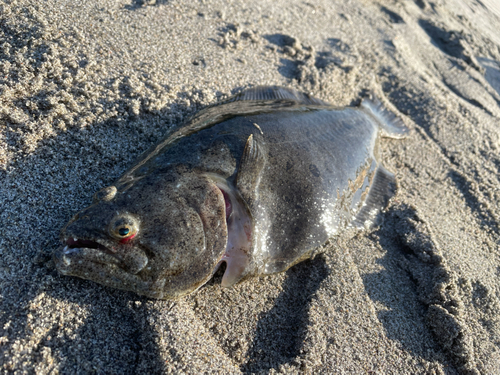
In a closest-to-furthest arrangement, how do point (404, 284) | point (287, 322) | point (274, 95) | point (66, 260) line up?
point (66, 260) → point (287, 322) → point (404, 284) → point (274, 95)

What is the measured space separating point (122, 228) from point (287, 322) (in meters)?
1.34

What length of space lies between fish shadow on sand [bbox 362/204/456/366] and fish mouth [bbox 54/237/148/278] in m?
1.78

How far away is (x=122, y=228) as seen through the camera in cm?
186

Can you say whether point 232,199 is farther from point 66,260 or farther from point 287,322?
point 66,260

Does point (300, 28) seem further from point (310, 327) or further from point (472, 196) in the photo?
point (310, 327)

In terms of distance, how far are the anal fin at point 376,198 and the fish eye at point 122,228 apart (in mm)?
1924

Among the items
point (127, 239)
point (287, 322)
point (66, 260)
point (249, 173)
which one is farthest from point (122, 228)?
point (287, 322)

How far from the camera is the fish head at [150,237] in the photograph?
187cm

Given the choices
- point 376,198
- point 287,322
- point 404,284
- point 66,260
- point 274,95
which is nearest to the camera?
point 66,260

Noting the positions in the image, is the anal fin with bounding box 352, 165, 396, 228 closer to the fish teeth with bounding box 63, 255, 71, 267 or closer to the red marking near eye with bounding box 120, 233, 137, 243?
the red marking near eye with bounding box 120, 233, 137, 243

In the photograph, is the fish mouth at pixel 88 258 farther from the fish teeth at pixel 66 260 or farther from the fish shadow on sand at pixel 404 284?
the fish shadow on sand at pixel 404 284

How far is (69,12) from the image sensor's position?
3119mm

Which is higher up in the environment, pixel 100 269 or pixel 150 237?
pixel 150 237

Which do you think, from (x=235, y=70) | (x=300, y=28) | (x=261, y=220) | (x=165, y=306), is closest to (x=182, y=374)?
(x=165, y=306)
